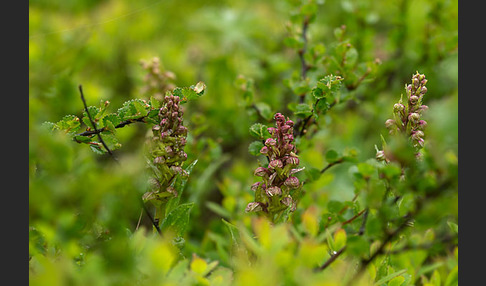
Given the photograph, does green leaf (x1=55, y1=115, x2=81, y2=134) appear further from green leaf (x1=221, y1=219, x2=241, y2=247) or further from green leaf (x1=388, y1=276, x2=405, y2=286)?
green leaf (x1=388, y1=276, x2=405, y2=286)

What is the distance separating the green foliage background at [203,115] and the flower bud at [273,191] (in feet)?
0.22

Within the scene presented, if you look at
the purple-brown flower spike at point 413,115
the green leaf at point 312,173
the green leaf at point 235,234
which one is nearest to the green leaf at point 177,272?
the green leaf at point 235,234

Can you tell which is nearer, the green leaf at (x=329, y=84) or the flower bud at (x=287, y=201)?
the flower bud at (x=287, y=201)

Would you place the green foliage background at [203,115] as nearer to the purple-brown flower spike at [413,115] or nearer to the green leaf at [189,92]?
the purple-brown flower spike at [413,115]

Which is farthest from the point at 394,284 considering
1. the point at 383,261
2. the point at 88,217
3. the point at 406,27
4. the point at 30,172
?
the point at 406,27

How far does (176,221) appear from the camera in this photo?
2.91 feet

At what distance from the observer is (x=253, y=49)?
221 centimetres

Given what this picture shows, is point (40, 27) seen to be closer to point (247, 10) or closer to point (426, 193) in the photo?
point (247, 10)

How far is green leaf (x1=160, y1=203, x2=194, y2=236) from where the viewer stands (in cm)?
88

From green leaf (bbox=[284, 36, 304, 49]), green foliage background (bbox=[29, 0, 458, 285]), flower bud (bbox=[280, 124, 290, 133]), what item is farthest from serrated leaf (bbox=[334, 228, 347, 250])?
green leaf (bbox=[284, 36, 304, 49])

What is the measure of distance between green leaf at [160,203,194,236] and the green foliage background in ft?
0.16

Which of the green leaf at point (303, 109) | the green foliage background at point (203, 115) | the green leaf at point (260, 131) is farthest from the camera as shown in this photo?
the green leaf at point (303, 109)

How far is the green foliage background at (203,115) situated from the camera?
639 mm

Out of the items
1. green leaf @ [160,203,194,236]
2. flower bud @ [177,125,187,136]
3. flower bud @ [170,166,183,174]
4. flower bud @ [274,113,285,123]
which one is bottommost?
green leaf @ [160,203,194,236]
